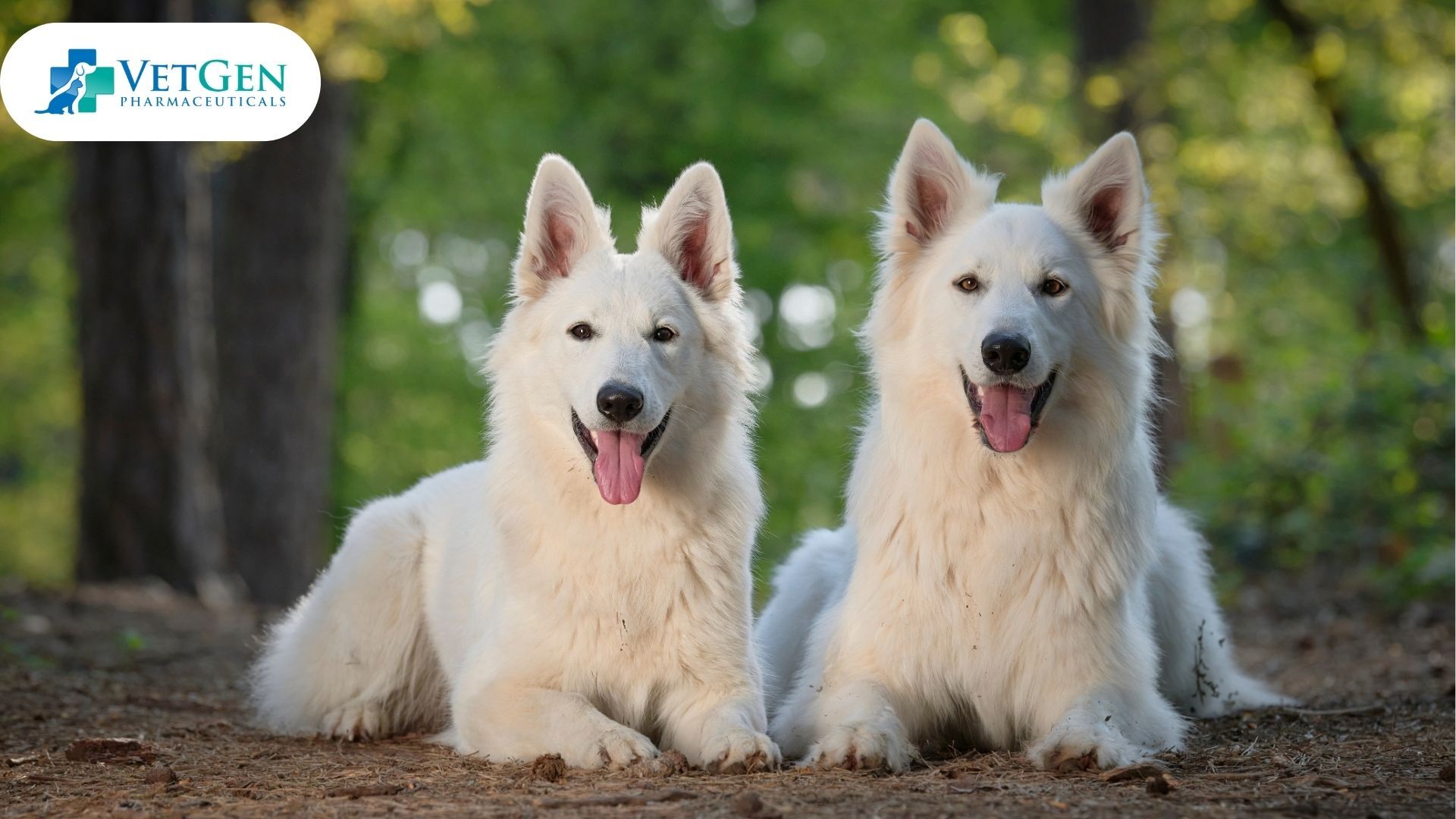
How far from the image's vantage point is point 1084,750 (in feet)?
13.6

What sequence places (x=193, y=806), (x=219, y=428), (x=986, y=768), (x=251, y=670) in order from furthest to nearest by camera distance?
(x=219, y=428)
(x=251, y=670)
(x=986, y=768)
(x=193, y=806)

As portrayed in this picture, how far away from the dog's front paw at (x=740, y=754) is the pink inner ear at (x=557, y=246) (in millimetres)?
1804

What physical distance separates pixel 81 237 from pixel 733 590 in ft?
24.7

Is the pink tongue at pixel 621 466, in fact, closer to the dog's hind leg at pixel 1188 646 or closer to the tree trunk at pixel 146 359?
the dog's hind leg at pixel 1188 646

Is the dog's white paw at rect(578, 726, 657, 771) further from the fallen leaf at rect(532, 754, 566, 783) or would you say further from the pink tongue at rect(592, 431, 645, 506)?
the pink tongue at rect(592, 431, 645, 506)

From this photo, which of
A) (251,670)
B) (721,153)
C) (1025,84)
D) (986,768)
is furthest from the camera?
(721,153)

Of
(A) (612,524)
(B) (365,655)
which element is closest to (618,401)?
(A) (612,524)

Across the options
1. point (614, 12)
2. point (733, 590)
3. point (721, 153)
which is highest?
point (614, 12)

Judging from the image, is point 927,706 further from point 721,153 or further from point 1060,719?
point 721,153

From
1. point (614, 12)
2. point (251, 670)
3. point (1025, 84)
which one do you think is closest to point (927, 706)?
point (251, 670)

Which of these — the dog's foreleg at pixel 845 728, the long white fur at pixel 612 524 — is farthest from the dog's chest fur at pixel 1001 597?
the long white fur at pixel 612 524

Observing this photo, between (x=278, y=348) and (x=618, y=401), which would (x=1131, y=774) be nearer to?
(x=618, y=401)

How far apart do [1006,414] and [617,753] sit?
65.9 inches

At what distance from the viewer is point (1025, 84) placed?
48.4 ft
